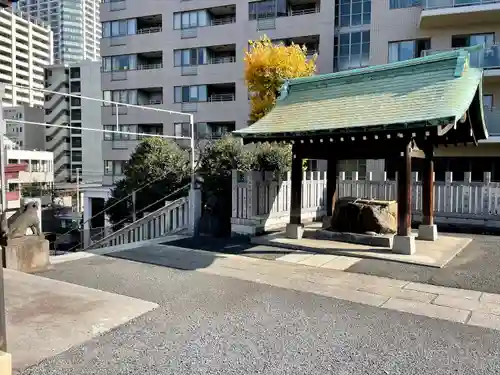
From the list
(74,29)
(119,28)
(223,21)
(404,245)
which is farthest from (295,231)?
(74,29)

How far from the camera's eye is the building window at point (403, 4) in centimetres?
2331

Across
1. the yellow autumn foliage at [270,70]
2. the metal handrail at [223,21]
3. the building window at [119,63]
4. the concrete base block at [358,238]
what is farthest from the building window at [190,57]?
the concrete base block at [358,238]

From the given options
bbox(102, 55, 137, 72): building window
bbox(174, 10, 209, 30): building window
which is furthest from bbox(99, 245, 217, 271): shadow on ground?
bbox(102, 55, 137, 72): building window

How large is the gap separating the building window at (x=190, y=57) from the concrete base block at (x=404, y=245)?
26.6m

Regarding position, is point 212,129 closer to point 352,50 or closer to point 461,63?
point 352,50

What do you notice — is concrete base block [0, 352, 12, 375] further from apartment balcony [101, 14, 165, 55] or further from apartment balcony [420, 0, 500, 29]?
apartment balcony [101, 14, 165, 55]

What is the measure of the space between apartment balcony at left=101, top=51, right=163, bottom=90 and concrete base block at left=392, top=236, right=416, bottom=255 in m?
29.3

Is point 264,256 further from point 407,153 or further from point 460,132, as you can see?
point 460,132

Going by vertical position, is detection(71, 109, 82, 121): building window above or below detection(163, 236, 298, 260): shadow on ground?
above

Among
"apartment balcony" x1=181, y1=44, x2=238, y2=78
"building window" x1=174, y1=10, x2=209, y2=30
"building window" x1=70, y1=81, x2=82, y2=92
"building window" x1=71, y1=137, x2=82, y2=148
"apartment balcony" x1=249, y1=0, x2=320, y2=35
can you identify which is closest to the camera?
"apartment balcony" x1=249, y1=0, x2=320, y2=35

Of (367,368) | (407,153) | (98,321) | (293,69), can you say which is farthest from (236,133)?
(293,69)

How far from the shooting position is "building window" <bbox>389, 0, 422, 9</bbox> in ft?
76.5

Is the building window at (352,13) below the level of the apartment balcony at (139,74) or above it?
above

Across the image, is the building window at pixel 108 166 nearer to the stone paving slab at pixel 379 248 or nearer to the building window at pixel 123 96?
the building window at pixel 123 96
